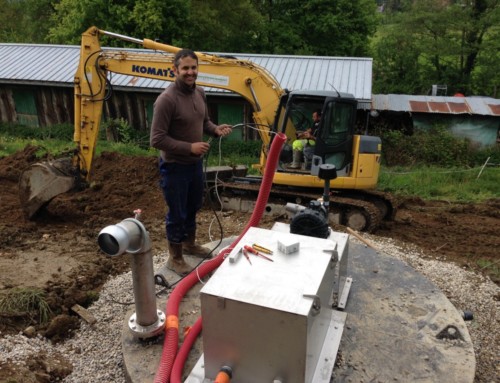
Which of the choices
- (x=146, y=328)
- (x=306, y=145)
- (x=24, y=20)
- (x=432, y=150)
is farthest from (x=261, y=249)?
(x=24, y=20)

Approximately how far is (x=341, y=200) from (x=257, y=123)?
5.80 feet

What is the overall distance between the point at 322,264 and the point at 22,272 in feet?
12.0

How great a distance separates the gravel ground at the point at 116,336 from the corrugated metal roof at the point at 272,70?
7.59 m

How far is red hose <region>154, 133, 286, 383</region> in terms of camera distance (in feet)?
8.91

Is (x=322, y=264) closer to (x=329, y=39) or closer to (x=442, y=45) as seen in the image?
(x=442, y=45)

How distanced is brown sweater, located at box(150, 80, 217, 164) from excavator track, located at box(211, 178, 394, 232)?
131 inches

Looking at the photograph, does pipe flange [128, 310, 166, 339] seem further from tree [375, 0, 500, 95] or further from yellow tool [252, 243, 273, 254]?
tree [375, 0, 500, 95]

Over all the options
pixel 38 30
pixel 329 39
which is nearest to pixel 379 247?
pixel 329 39

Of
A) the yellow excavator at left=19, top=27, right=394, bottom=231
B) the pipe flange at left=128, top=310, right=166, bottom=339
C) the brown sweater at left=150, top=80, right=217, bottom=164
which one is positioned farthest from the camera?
the yellow excavator at left=19, top=27, right=394, bottom=231

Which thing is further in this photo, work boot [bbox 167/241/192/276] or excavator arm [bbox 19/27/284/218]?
excavator arm [bbox 19/27/284/218]

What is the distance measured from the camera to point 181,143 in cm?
352

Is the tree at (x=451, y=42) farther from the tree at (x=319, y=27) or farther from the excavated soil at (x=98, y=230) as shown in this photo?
the excavated soil at (x=98, y=230)

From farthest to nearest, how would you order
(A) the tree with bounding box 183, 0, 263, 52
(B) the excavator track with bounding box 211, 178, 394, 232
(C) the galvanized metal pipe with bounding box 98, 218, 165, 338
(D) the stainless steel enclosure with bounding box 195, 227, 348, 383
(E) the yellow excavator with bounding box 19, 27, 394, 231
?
(A) the tree with bounding box 183, 0, 263, 52, (B) the excavator track with bounding box 211, 178, 394, 232, (E) the yellow excavator with bounding box 19, 27, 394, 231, (C) the galvanized metal pipe with bounding box 98, 218, 165, 338, (D) the stainless steel enclosure with bounding box 195, 227, 348, 383

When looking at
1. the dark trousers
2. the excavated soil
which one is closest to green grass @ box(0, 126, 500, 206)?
the excavated soil
